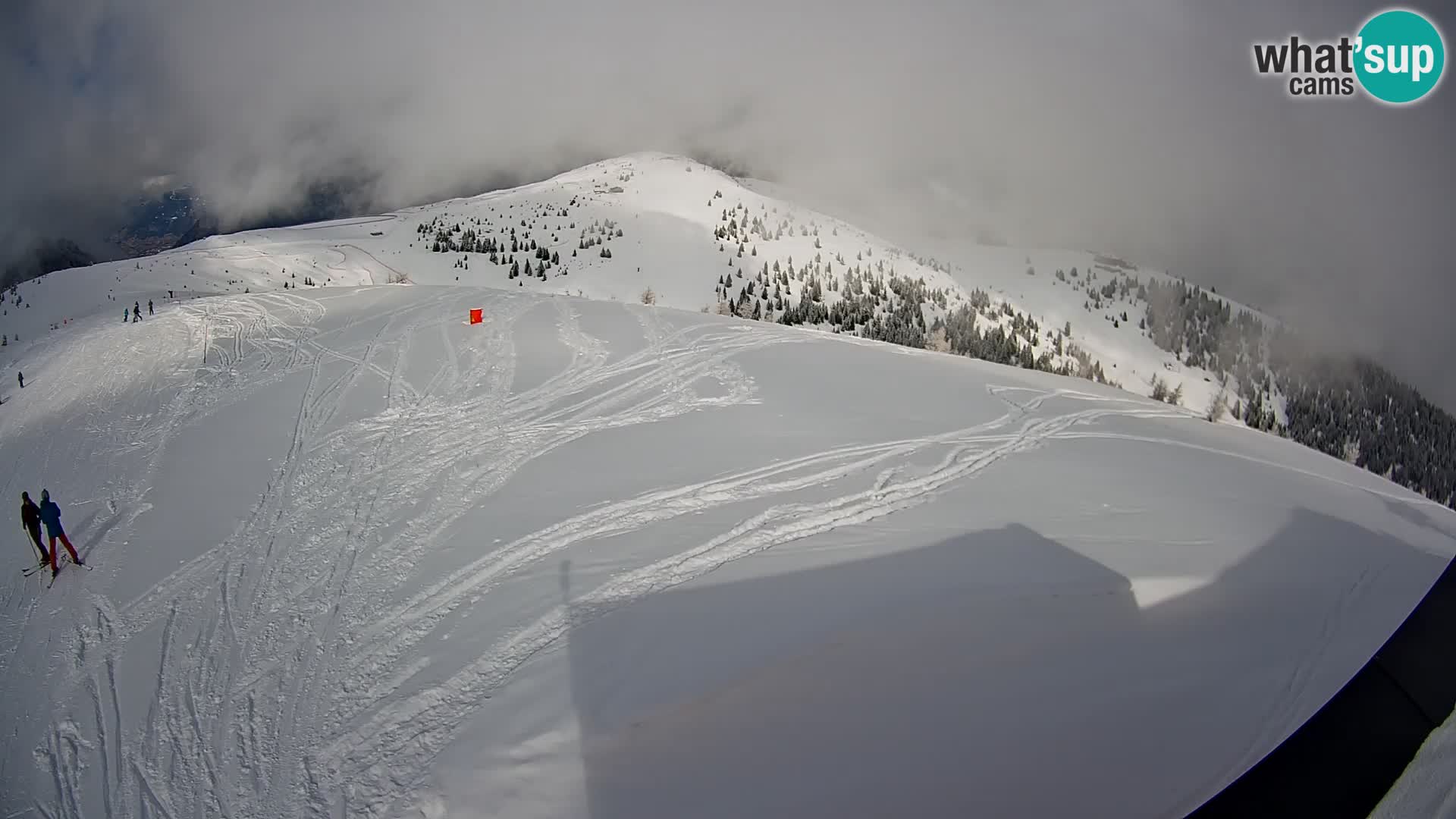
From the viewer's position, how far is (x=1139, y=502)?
28.2 ft

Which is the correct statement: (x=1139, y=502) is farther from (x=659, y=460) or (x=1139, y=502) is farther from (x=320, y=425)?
(x=320, y=425)

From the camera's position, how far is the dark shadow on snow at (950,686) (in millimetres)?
4609

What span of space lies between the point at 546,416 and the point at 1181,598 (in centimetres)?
934

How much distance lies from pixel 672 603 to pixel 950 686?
260cm

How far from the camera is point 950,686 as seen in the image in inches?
211

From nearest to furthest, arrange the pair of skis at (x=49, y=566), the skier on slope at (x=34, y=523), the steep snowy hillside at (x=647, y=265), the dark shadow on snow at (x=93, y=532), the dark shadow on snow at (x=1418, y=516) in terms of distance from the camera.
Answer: the skier on slope at (x=34, y=523) < the pair of skis at (x=49, y=566) < the dark shadow on snow at (x=93, y=532) < the dark shadow on snow at (x=1418, y=516) < the steep snowy hillside at (x=647, y=265)

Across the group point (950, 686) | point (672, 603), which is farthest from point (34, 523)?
point (950, 686)

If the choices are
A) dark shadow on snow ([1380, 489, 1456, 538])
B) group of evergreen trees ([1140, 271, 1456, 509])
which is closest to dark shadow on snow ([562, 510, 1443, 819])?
dark shadow on snow ([1380, 489, 1456, 538])

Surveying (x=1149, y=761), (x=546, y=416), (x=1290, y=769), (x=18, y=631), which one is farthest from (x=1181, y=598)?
(x=18, y=631)

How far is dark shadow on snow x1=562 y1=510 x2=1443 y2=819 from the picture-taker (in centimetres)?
461

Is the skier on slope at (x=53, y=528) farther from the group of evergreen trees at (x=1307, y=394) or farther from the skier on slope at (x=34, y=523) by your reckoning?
the group of evergreen trees at (x=1307, y=394)

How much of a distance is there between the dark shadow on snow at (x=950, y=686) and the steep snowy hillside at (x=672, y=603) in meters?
0.03

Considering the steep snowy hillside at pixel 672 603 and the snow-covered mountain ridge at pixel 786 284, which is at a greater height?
the snow-covered mountain ridge at pixel 786 284

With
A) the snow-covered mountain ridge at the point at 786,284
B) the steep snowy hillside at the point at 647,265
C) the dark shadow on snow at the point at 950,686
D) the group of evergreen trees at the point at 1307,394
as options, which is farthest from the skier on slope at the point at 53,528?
the group of evergreen trees at the point at 1307,394
